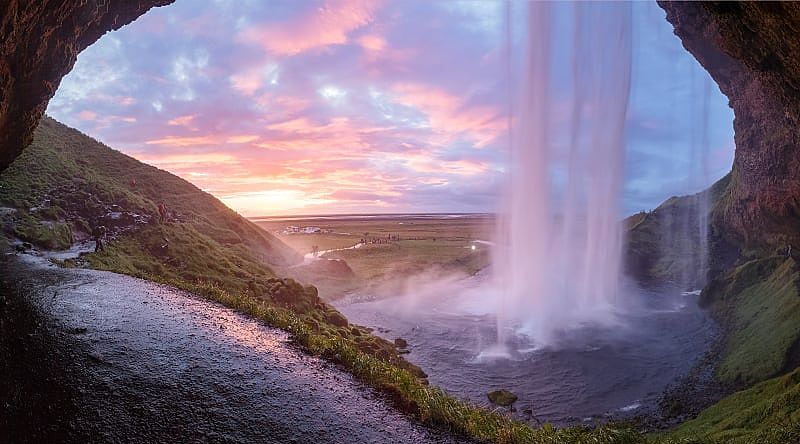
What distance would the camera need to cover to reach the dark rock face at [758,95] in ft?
59.6

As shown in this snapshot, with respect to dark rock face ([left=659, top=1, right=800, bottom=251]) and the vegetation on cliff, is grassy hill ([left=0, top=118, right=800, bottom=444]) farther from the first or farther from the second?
dark rock face ([left=659, top=1, right=800, bottom=251])

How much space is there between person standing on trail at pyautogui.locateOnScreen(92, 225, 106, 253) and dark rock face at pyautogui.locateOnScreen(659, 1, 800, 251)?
42040mm

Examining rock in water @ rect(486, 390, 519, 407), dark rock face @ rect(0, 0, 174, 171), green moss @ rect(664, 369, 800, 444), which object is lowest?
rock in water @ rect(486, 390, 519, 407)

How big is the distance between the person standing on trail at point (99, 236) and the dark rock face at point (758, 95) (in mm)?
42040

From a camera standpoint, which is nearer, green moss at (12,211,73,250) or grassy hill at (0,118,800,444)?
grassy hill at (0,118,800,444)

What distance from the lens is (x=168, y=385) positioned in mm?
10336

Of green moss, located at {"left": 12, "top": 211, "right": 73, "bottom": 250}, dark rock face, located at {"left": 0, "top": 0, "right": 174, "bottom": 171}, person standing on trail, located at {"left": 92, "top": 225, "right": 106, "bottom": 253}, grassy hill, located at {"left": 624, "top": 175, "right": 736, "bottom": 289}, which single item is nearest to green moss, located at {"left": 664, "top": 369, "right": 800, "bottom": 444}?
dark rock face, located at {"left": 0, "top": 0, "right": 174, "bottom": 171}

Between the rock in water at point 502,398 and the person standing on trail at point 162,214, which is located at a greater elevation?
the person standing on trail at point 162,214

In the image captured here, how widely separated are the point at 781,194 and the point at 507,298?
26.0m

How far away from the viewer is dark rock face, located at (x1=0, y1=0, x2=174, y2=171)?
60.8 ft

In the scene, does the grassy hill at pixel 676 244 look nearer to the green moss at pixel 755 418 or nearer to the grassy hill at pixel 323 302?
the grassy hill at pixel 323 302

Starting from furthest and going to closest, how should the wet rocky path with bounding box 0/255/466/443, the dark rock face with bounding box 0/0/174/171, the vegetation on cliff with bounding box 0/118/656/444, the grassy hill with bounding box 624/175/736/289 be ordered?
1. the grassy hill with bounding box 624/175/736/289
2. the dark rock face with bounding box 0/0/174/171
3. the vegetation on cliff with bounding box 0/118/656/444
4. the wet rocky path with bounding box 0/255/466/443

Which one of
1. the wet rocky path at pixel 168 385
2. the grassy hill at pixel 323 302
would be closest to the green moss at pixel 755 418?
the grassy hill at pixel 323 302

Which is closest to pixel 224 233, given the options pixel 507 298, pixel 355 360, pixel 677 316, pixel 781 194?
pixel 507 298
